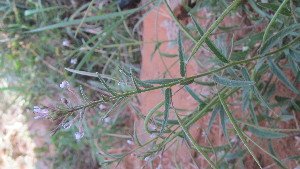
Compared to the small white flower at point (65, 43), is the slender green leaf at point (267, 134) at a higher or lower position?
higher

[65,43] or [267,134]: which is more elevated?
[267,134]

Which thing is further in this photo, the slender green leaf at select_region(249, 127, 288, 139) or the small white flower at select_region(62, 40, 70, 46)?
the small white flower at select_region(62, 40, 70, 46)

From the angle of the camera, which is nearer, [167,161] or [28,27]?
[167,161]

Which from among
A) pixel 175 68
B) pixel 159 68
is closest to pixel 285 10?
pixel 175 68

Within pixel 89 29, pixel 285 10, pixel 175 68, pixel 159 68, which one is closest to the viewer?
pixel 285 10

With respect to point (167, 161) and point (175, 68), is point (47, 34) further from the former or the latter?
point (167, 161)

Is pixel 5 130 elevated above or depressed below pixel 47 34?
below

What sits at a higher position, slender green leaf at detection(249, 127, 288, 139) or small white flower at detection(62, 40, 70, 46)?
slender green leaf at detection(249, 127, 288, 139)

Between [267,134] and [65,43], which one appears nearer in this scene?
[267,134]

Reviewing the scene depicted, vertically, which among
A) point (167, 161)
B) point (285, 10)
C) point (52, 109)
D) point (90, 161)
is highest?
point (285, 10)

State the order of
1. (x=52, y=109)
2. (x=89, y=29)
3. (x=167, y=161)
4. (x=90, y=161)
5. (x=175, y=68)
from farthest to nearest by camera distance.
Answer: (x=90, y=161) < (x=89, y=29) < (x=175, y=68) < (x=167, y=161) < (x=52, y=109)

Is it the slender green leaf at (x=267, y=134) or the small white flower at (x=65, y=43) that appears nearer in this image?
the slender green leaf at (x=267, y=134)
